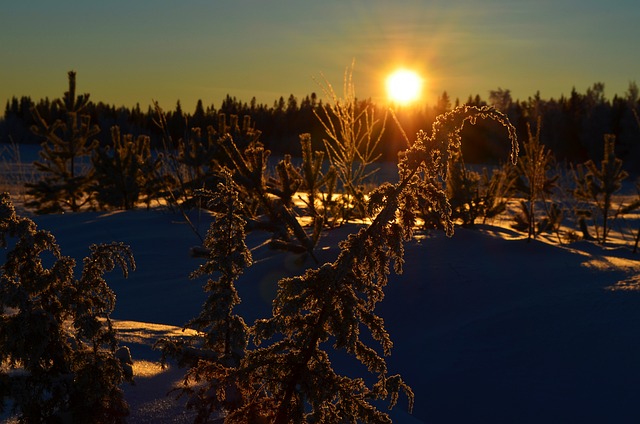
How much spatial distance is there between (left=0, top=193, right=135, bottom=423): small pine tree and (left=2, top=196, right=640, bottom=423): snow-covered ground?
373mm

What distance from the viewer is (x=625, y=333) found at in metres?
4.15

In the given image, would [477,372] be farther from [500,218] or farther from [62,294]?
[500,218]

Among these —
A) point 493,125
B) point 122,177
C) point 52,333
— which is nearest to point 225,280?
point 52,333

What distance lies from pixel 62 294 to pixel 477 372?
2629 millimetres

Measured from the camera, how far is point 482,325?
14.9 ft

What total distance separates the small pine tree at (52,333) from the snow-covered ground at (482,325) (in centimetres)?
37

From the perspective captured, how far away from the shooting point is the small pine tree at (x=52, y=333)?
2250mm

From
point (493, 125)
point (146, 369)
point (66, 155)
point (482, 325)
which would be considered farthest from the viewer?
point (493, 125)

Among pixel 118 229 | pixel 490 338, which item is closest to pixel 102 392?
pixel 490 338

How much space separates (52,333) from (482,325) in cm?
302

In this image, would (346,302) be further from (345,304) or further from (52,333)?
(52,333)

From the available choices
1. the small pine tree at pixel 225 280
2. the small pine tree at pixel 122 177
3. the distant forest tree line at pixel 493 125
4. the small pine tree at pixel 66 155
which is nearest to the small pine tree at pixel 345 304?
the small pine tree at pixel 225 280

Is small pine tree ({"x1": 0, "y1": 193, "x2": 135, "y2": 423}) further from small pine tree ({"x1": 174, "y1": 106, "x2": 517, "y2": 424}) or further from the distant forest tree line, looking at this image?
the distant forest tree line

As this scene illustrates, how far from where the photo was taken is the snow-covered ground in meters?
3.68
